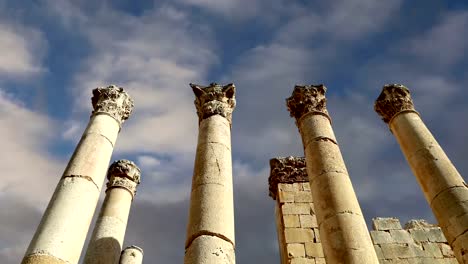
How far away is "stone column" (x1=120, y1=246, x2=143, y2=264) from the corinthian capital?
9.58 m

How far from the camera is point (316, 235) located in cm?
1461

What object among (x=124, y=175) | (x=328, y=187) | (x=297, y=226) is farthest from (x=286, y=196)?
(x=124, y=175)

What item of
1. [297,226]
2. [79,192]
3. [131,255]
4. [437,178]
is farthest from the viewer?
[131,255]

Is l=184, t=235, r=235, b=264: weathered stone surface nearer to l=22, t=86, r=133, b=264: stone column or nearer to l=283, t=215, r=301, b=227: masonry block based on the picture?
l=22, t=86, r=133, b=264: stone column

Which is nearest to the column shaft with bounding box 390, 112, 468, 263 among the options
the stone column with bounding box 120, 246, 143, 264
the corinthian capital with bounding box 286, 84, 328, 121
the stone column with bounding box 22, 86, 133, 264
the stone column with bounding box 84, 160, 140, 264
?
the corinthian capital with bounding box 286, 84, 328, 121

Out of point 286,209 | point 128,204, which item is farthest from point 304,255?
point 128,204

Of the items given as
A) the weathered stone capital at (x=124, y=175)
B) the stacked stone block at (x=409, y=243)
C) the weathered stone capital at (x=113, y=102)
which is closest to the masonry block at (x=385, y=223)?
the stacked stone block at (x=409, y=243)

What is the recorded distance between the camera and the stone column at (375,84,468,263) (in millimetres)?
10445

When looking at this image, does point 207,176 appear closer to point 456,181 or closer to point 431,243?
point 456,181

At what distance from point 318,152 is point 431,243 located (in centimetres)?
658

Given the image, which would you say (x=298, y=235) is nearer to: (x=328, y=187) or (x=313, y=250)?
(x=313, y=250)

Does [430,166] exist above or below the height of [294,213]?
below

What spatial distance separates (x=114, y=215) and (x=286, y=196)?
21.9 feet

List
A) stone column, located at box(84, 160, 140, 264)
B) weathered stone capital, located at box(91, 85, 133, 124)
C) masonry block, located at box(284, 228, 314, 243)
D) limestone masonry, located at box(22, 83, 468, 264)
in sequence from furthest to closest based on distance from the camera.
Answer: masonry block, located at box(284, 228, 314, 243) < stone column, located at box(84, 160, 140, 264) < weathered stone capital, located at box(91, 85, 133, 124) < limestone masonry, located at box(22, 83, 468, 264)
